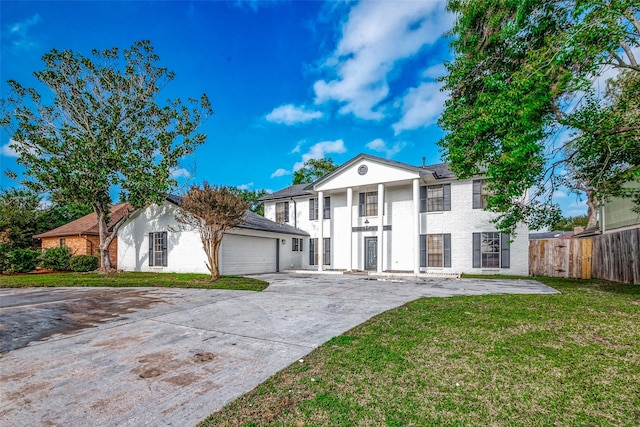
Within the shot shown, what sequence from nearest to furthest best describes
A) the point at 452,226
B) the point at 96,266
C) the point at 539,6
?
the point at 539,6 < the point at 452,226 < the point at 96,266

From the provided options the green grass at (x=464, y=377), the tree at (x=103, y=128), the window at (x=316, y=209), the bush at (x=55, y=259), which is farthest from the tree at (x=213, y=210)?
the bush at (x=55, y=259)

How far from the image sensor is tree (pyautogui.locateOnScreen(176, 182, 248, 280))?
12094 millimetres

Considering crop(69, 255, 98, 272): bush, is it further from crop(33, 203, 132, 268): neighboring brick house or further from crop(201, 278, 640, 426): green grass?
crop(201, 278, 640, 426): green grass

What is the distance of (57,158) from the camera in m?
14.5

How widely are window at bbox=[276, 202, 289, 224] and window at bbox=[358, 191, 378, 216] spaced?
18.2ft

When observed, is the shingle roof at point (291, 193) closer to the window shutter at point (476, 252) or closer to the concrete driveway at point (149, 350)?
the window shutter at point (476, 252)

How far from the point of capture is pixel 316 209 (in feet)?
67.7

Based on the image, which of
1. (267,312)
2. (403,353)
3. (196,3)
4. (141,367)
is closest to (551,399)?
(403,353)

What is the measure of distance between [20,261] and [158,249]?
8.02m

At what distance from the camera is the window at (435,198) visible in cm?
1650

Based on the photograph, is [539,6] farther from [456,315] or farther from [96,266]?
[96,266]

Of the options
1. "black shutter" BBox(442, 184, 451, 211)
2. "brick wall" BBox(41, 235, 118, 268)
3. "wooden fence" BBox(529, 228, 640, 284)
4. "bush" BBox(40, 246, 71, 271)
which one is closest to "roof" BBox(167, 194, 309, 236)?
"brick wall" BBox(41, 235, 118, 268)

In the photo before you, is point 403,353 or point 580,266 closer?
point 403,353

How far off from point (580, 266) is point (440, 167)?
26.0 ft
